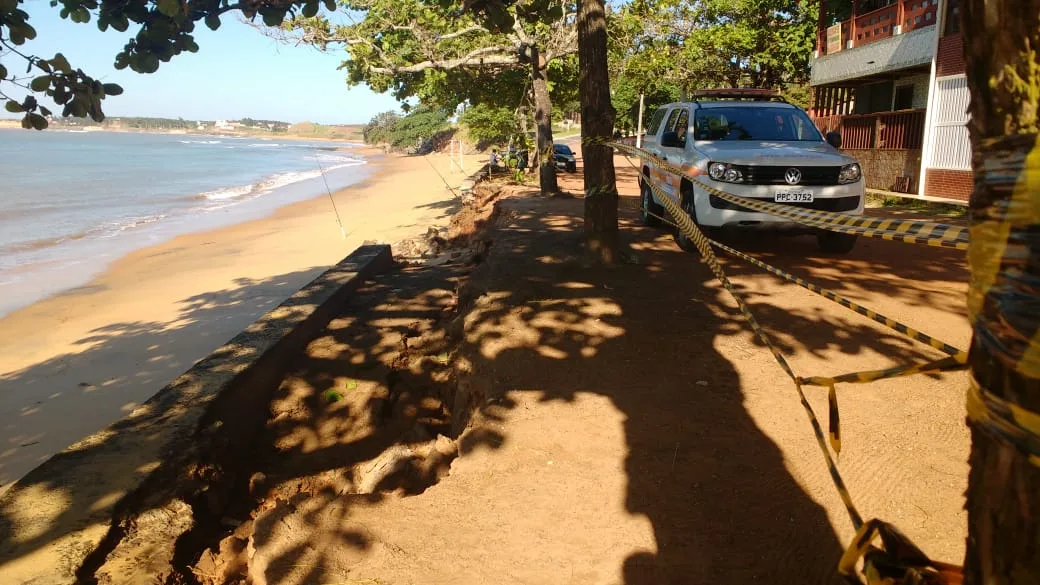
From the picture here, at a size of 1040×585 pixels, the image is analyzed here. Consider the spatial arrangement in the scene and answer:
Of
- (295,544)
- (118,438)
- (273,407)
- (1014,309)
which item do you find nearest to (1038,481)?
(1014,309)

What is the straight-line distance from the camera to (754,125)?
8.21 m

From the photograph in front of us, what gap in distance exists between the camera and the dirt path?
9.50 feet

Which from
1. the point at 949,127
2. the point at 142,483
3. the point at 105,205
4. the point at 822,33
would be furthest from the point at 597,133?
the point at 105,205

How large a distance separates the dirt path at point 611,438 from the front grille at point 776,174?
0.97m

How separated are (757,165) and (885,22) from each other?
567 inches

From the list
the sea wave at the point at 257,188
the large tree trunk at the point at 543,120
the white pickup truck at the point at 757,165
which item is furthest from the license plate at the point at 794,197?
the sea wave at the point at 257,188

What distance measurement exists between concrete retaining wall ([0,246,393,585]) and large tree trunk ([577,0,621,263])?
3.48 m

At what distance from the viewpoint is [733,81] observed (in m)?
26.0

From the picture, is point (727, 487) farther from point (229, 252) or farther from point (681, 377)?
point (229, 252)

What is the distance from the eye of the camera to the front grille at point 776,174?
720 centimetres

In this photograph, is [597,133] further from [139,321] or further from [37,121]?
[139,321]

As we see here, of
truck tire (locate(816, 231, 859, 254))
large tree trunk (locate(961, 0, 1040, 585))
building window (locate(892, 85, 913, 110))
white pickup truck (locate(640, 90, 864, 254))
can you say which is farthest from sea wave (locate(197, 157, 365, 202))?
large tree trunk (locate(961, 0, 1040, 585))

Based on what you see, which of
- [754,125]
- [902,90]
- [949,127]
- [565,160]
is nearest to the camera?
[754,125]

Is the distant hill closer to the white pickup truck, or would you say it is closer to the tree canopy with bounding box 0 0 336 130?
the white pickup truck
